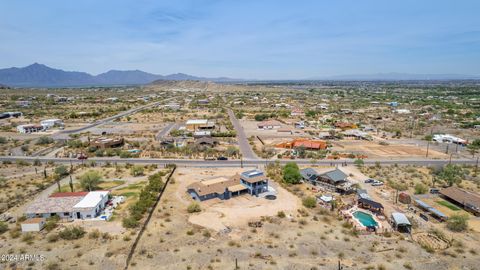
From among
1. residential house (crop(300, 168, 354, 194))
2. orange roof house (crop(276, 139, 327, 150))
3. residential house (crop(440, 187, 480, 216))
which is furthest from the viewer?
orange roof house (crop(276, 139, 327, 150))

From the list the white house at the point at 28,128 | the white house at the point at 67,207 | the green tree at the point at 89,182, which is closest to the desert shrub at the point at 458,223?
the white house at the point at 67,207

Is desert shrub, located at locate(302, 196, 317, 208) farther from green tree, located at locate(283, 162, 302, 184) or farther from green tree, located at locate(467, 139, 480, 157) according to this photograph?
green tree, located at locate(467, 139, 480, 157)

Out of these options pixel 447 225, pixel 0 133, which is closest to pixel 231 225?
pixel 447 225

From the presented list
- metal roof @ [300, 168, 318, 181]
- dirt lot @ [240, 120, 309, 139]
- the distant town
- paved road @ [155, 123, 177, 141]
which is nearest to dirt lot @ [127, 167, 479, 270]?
the distant town

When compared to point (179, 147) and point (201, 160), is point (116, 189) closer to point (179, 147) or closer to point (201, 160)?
point (201, 160)

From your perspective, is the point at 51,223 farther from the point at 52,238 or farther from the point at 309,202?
the point at 309,202

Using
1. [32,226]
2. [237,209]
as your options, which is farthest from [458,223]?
[32,226]

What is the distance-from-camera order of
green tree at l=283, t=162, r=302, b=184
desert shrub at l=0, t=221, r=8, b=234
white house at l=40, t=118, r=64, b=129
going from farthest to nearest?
white house at l=40, t=118, r=64, b=129
green tree at l=283, t=162, r=302, b=184
desert shrub at l=0, t=221, r=8, b=234

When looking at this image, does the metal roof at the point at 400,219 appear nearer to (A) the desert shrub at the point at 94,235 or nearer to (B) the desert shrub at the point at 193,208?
(B) the desert shrub at the point at 193,208
